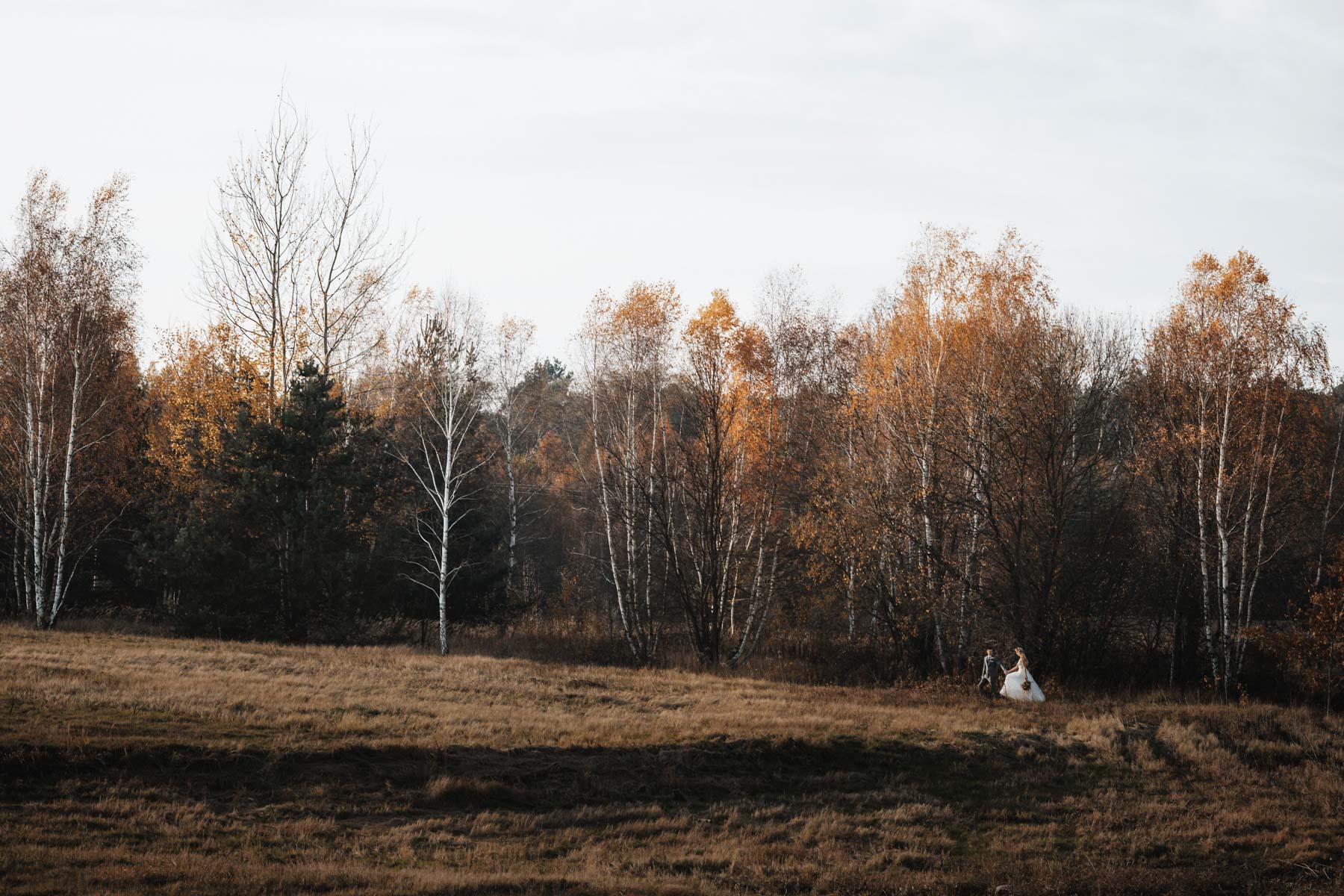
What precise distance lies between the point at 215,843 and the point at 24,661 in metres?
8.96

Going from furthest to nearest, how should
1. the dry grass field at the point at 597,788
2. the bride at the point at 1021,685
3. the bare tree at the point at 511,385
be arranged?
the bare tree at the point at 511,385 < the bride at the point at 1021,685 < the dry grass field at the point at 597,788

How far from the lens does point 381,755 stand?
495 inches

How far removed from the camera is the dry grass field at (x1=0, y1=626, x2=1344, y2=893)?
9273mm

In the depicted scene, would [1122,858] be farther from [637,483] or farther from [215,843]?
[637,483]

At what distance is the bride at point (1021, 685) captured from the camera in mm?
20688

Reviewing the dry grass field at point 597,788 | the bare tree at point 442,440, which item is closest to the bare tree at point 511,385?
the bare tree at point 442,440

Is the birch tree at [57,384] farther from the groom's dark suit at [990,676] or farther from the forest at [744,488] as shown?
the groom's dark suit at [990,676]

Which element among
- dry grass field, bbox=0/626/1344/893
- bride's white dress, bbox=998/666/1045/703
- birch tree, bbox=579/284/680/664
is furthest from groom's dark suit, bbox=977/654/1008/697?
birch tree, bbox=579/284/680/664

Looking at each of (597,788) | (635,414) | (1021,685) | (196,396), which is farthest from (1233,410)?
(196,396)

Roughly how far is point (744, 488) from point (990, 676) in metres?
8.95

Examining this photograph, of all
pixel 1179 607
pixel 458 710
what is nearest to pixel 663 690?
pixel 458 710

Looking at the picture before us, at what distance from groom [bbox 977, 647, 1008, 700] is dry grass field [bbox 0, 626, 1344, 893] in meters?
2.34

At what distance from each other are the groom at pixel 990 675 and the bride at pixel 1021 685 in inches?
14.1

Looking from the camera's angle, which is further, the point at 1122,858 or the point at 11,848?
the point at 1122,858
